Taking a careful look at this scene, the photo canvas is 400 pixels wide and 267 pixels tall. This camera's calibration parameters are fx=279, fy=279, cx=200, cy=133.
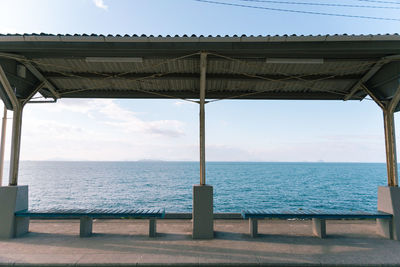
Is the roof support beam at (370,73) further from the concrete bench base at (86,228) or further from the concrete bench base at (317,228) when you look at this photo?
the concrete bench base at (86,228)

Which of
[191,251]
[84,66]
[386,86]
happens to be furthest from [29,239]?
[386,86]

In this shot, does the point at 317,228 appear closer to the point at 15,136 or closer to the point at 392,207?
the point at 392,207

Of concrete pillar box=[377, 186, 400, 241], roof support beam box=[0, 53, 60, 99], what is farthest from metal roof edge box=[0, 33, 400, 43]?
concrete pillar box=[377, 186, 400, 241]

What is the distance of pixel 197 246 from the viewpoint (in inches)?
208

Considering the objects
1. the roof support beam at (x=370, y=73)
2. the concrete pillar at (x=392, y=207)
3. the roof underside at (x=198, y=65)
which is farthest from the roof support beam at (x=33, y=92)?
the concrete pillar at (x=392, y=207)

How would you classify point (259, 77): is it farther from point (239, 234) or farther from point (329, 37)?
point (239, 234)

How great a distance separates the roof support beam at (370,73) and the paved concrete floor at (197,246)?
3371 mm

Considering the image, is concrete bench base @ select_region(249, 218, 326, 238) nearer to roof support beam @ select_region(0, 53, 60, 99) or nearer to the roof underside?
the roof underside

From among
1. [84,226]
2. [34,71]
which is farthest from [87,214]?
[34,71]

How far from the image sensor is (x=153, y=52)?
18.3 feet

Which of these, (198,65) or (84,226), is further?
(198,65)

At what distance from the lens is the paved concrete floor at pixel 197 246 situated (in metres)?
4.52

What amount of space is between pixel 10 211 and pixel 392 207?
8.16 m

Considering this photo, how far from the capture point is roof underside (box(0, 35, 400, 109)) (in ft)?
17.4
